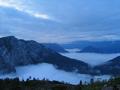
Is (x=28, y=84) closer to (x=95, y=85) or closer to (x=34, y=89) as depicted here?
(x=34, y=89)

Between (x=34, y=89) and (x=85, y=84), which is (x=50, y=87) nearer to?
(x=34, y=89)

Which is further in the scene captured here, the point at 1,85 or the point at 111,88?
the point at 1,85

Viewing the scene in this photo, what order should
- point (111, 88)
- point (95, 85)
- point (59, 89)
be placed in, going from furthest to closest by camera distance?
1. point (95, 85)
2. point (59, 89)
3. point (111, 88)

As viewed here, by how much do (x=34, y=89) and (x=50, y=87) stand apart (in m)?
0.65

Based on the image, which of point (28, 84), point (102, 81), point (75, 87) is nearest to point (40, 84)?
point (28, 84)

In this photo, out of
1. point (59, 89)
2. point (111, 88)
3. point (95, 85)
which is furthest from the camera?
point (95, 85)

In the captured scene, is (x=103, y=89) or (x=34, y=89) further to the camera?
(x=34, y=89)

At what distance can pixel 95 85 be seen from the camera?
57.0 ft

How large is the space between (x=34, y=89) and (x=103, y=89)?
2747mm

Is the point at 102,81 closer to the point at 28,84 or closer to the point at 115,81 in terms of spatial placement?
the point at 115,81

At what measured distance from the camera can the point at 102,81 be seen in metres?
18.1

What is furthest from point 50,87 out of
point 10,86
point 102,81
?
point 102,81

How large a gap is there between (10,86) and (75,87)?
2515 mm

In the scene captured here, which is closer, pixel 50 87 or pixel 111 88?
pixel 111 88
